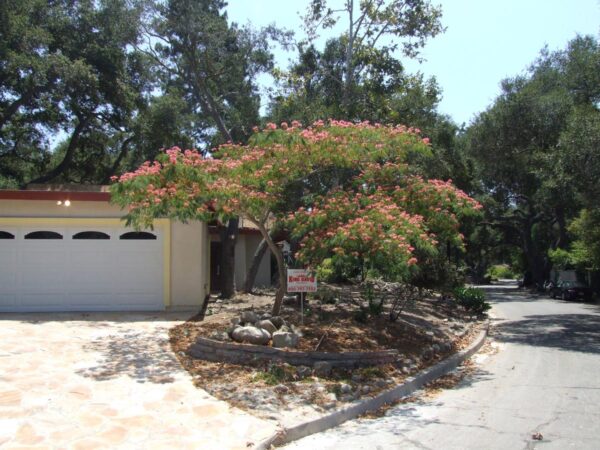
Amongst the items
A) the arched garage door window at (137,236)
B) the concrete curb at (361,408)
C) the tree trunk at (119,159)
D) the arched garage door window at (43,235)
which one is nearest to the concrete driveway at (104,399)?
the concrete curb at (361,408)

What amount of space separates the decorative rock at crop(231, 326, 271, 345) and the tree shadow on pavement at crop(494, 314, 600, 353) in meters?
8.01

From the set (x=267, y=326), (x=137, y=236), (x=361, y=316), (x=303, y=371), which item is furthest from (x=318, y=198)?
(x=137, y=236)

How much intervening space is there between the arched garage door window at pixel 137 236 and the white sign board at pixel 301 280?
566 centimetres

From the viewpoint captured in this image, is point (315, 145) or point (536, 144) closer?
point (315, 145)

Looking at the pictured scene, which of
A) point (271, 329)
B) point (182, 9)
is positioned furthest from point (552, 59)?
point (271, 329)

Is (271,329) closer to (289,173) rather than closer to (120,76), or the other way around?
(289,173)

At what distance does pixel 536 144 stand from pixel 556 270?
95.0ft

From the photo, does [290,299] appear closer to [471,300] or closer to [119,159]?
[471,300]

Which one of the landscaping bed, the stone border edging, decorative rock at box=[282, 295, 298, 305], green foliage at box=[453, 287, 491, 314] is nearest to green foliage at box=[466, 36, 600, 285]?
green foliage at box=[453, 287, 491, 314]

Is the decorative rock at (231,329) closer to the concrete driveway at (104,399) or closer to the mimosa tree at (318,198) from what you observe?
the concrete driveway at (104,399)

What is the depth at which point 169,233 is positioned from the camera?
1422cm

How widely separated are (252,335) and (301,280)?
1.50 meters

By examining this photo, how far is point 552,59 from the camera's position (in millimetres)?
28062

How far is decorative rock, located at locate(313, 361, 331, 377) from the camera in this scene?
843 centimetres
